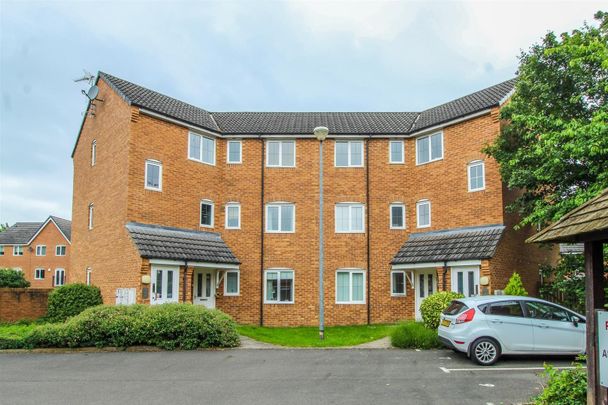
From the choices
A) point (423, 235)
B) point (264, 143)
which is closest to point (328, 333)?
point (423, 235)

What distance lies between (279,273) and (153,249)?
21.3 ft

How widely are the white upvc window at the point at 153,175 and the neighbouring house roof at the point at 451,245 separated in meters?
10.5

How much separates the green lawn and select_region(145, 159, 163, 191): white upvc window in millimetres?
6764

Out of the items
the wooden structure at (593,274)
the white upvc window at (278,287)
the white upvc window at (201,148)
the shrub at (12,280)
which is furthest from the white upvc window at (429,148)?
the shrub at (12,280)

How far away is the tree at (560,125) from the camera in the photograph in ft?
45.5

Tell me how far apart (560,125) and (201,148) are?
14806mm

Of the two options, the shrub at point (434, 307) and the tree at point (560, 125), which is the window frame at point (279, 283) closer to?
the shrub at point (434, 307)

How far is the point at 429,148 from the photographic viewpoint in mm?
23344

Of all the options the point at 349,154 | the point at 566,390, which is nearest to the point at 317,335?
the point at 349,154

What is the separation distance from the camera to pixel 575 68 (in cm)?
1518

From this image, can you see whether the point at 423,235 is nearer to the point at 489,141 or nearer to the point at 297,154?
the point at 489,141

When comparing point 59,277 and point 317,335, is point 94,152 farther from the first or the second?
point 59,277

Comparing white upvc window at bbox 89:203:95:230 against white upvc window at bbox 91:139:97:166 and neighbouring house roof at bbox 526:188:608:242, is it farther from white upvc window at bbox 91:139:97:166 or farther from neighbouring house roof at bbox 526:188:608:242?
neighbouring house roof at bbox 526:188:608:242

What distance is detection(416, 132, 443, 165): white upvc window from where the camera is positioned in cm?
2288
